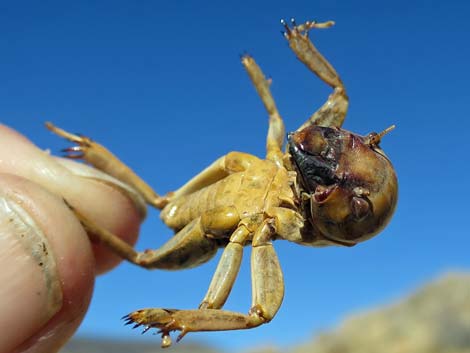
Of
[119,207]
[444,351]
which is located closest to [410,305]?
[444,351]

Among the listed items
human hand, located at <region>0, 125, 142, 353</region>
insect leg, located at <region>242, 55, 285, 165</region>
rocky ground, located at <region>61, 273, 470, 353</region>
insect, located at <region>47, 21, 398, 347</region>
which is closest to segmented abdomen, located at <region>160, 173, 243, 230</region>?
insect, located at <region>47, 21, 398, 347</region>

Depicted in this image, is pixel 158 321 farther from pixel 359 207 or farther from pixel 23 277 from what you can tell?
pixel 359 207

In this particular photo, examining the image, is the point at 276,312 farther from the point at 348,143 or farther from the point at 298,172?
the point at 348,143

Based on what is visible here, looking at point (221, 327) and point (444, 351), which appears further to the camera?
point (444, 351)

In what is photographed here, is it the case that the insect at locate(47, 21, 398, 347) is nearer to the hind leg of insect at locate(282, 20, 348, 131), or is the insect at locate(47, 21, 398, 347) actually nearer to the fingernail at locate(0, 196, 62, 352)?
the hind leg of insect at locate(282, 20, 348, 131)

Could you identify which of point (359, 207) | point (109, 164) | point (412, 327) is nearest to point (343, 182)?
point (359, 207)
